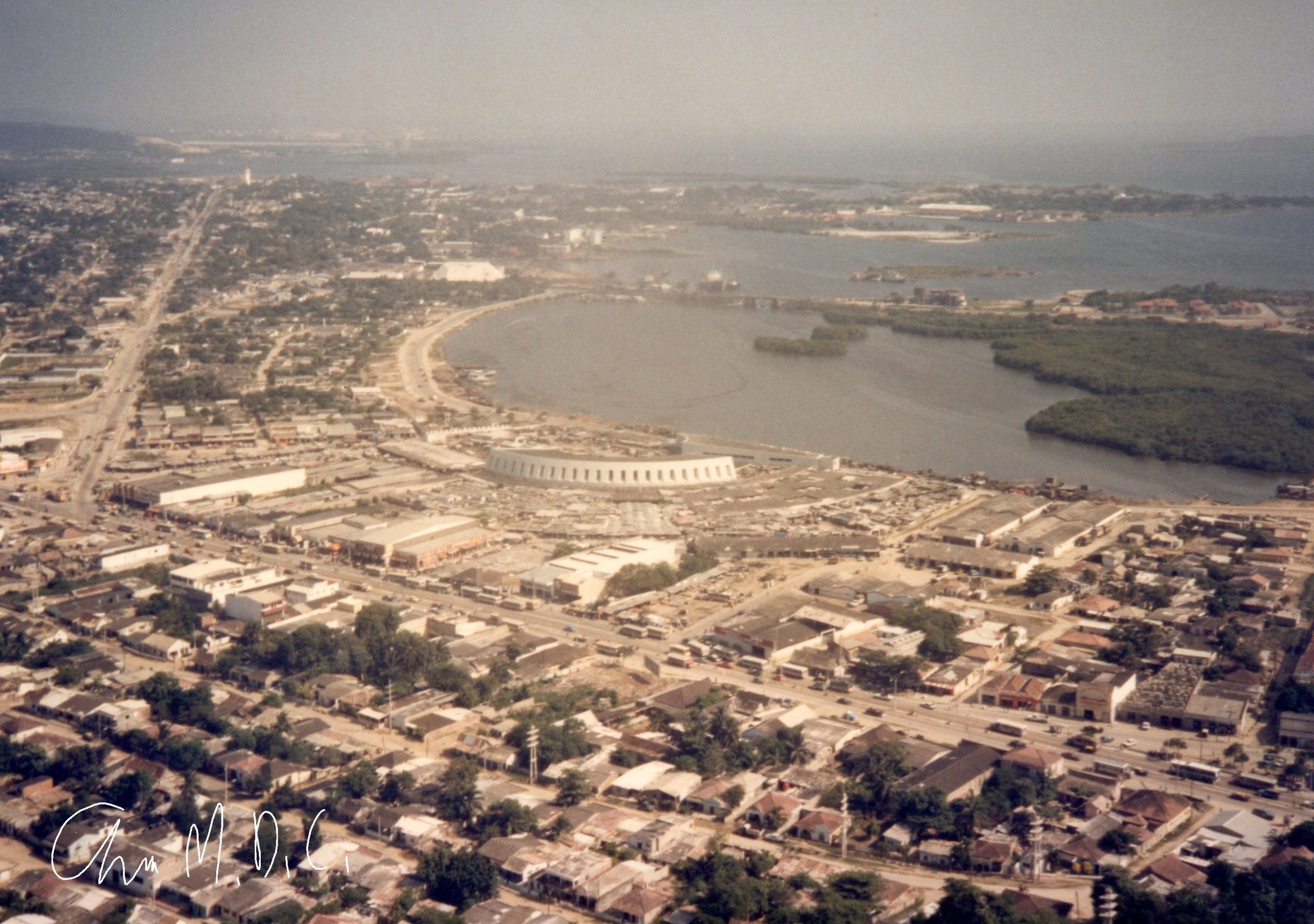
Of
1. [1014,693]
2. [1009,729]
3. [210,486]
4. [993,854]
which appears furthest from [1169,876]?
[210,486]

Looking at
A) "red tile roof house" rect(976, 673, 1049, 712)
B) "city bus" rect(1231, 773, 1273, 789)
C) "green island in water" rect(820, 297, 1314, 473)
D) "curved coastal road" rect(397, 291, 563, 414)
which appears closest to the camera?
"city bus" rect(1231, 773, 1273, 789)

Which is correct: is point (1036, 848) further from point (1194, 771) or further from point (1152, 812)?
point (1194, 771)

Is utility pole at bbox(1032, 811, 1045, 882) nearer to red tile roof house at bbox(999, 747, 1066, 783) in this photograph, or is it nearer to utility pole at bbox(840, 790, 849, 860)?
red tile roof house at bbox(999, 747, 1066, 783)

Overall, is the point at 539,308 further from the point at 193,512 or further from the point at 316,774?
the point at 316,774

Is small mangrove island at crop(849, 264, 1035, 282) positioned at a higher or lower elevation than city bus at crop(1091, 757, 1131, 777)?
higher

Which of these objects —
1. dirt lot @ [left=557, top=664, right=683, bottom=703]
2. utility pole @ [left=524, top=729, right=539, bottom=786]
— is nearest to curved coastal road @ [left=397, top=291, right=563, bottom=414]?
dirt lot @ [left=557, top=664, right=683, bottom=703]

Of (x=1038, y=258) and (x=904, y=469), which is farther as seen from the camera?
(x=1038, y=258)

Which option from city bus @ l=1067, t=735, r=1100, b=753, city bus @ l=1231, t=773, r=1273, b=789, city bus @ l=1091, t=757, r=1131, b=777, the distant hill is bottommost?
city bus @ l=1067, t=735, r=1100, b=753
